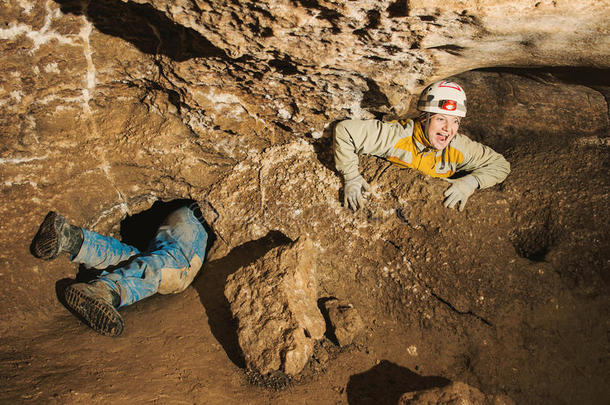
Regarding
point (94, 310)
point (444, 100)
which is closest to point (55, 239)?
point (94, 310)

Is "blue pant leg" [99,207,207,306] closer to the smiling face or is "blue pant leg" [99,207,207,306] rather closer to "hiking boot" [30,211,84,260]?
"hiking boot" [30,211,84,260]

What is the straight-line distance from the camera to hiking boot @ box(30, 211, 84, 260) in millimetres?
2760

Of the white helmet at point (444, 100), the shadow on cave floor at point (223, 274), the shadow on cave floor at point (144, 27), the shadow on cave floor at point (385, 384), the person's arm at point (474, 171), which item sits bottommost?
the shadow on cave floor at point (385, 384)

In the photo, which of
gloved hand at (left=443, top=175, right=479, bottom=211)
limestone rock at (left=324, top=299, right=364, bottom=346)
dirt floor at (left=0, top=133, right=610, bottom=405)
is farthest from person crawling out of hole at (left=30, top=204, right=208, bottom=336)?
gloved hand at (left=443, top=175, right=479, bottom=211)

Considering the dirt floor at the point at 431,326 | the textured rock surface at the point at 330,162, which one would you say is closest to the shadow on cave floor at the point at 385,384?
the dirt floor at the point at 431,326

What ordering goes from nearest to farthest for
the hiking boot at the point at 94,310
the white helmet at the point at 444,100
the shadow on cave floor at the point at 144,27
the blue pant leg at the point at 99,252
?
the hiking boot at the point at 94,310 < the shadow on cave floor at the point at 144,27 < the white helmet at the point at 444,100 < the blue pant leg at the point at 99,252

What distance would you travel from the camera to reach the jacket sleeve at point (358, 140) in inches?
111

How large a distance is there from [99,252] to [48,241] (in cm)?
36

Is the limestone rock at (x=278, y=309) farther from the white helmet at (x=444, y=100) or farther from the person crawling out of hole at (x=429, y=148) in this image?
the white helmet at (x=444, y=100)

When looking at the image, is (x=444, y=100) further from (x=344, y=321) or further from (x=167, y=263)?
(x=167, y=263)

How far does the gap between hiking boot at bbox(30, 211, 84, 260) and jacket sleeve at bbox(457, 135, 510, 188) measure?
122 inches

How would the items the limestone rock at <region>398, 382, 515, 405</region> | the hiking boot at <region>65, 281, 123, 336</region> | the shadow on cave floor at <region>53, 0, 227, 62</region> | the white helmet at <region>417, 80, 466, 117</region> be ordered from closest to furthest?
the limestone rock at <region>398, 382, 515, 405</region>, the hiking boot at <region>65, 281, 123, 336</region>, the shadow on cave floor at <region>53, 0, 227, 62</region>, the white helmet at <region>417, 80, 466, 117</region>

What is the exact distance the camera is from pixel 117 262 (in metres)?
3.14

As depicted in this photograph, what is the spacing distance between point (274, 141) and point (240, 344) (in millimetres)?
1671
